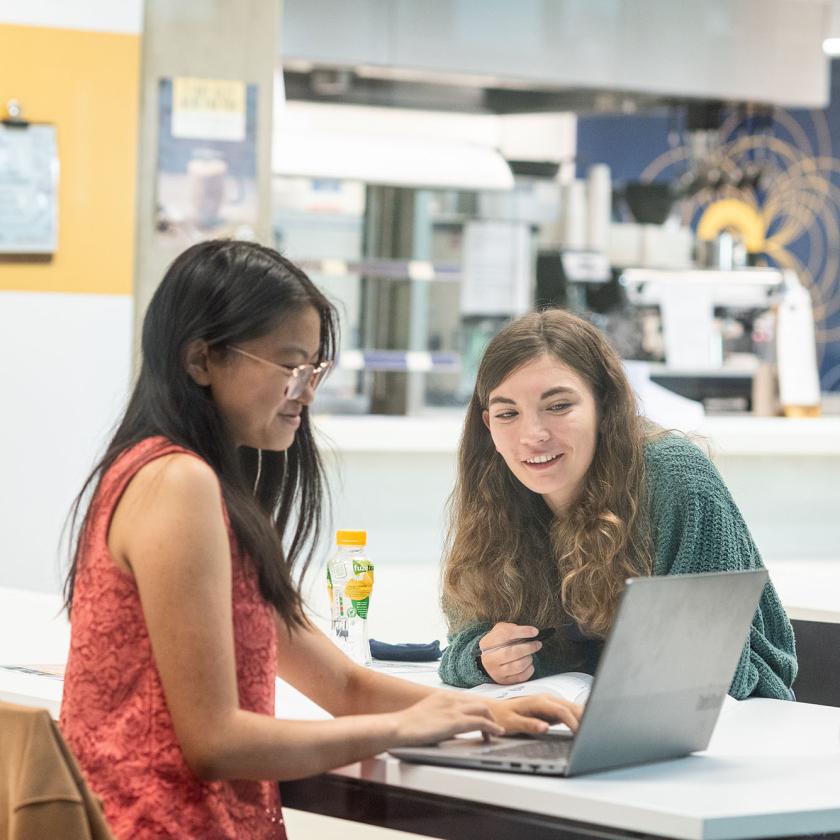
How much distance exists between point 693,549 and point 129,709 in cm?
97

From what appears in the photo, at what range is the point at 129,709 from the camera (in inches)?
61.4

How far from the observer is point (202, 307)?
5.44ft

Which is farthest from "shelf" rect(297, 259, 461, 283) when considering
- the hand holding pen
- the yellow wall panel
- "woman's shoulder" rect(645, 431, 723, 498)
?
the hand holding pen

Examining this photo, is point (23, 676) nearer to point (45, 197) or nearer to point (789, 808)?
point (789, 808)

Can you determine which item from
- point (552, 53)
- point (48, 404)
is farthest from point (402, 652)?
point (552, 53)

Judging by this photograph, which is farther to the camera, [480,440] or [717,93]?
[717,93]

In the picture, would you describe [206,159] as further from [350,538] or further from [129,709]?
[129,709]

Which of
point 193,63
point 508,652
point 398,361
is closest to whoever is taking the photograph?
point 508,652

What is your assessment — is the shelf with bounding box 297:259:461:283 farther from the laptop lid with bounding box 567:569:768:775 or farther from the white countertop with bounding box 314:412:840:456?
the laptop lid with bounding box 567:569:768:775

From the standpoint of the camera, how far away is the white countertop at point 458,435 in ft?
15.2

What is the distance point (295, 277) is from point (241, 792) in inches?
23.9

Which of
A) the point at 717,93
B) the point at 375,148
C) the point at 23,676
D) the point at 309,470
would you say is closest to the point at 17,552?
the point at 23,676

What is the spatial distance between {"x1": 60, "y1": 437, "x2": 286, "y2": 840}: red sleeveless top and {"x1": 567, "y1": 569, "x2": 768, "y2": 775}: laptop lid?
1.31ft

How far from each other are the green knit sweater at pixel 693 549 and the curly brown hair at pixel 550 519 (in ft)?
0.12
